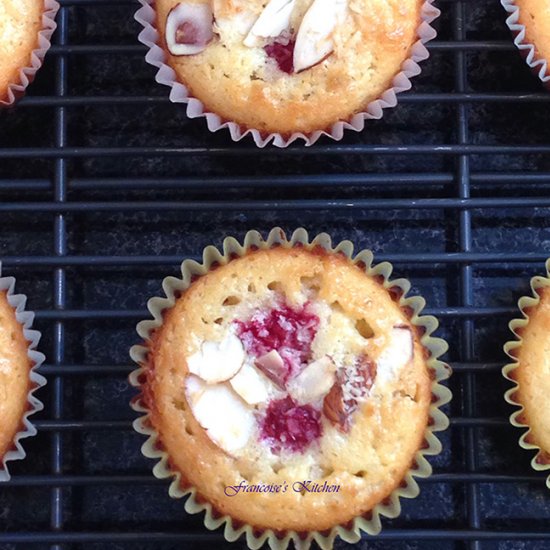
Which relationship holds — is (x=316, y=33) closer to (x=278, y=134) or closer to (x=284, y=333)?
(x=278, y=134)

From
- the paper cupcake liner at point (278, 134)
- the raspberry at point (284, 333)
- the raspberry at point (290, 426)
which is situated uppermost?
the paper cupcake liner at point (278, 134)

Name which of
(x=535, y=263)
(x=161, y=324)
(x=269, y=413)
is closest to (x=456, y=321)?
(x=535, y=263)

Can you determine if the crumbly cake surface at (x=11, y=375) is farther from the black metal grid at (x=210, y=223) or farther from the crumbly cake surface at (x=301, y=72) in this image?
the crumbly cake surface at (x=301, y=72)

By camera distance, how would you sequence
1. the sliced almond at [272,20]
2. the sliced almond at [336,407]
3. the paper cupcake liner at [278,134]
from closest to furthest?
the sliced almond at [336,407] → the sliced almond at [272,20] → the paper cupcake liner at [278,134]

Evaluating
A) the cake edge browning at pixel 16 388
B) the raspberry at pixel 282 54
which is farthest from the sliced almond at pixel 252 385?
the raspberry at pixel 282 54

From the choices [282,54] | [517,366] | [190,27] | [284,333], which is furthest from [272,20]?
[517,366]

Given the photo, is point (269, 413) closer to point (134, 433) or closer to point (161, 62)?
point (134, 433)
